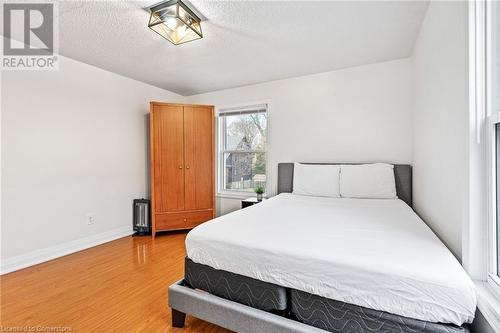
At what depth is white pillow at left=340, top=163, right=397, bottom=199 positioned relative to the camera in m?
2.61

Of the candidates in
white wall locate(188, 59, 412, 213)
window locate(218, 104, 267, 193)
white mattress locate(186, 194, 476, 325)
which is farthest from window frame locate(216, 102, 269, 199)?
white mattress locate(186, 194, 476, 325)

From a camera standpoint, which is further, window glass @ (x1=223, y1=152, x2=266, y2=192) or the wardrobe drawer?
window glass @ (x1=223, y1=152, x2=266, y2=192)

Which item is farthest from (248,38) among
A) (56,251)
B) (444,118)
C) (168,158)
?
(56,251)

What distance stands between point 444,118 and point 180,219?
330cm

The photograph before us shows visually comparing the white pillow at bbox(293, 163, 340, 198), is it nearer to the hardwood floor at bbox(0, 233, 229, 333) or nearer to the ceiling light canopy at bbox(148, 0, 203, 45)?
the hardwood floor at bbox(0, 233, 229, 333)

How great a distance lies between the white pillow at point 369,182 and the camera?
2.61 metres

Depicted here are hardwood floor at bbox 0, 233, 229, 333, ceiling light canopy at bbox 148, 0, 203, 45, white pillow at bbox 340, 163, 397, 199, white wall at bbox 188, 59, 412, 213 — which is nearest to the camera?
hardwood floor at bbox 0, 233, 229, 333

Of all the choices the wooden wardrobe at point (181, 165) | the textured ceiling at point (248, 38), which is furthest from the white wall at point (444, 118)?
the wooden wardrobe at point (181, 165)

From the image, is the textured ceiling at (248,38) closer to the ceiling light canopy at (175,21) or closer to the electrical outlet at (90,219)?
the ceiling light canopy at (175,21)

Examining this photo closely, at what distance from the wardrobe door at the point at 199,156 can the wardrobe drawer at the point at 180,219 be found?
10 cm

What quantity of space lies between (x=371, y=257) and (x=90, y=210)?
330cm

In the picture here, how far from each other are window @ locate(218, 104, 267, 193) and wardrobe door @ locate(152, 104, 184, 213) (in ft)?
2.72

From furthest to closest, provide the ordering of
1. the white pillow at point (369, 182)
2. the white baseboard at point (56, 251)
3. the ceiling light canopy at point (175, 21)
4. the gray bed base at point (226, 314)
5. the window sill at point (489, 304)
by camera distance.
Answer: the white pillow at point (369, 182) < the white baseboard at point (56, 251) < the ceiling light canopy at point (175, 21) < the gray bed base at point (226, 314) < the window sill at point (489, 304)

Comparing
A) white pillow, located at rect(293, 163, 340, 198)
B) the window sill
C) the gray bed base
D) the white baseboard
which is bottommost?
the white baseboard
